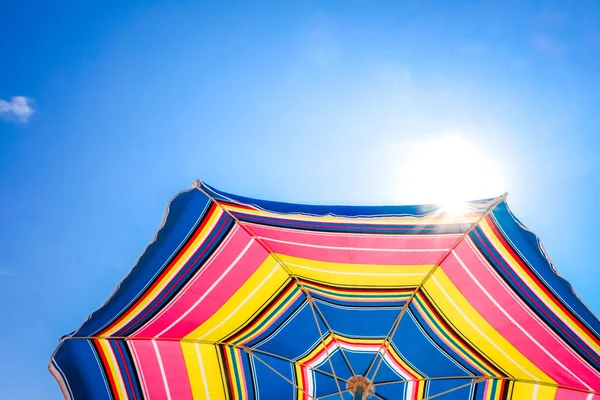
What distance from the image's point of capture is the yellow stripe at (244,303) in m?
3.19

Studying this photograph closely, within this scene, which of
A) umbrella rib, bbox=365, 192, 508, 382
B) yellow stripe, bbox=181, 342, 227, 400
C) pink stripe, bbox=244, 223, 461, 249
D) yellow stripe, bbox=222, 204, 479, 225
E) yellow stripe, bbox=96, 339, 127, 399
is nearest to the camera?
umbrella rib, bbox=365, 192, 508, 382

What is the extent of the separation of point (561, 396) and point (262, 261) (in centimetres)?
250

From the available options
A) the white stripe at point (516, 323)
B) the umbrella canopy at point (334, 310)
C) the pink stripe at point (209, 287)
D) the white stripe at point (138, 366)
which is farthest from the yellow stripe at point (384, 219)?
the white stripe at point (138, 366)

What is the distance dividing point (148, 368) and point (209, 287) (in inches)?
37.1

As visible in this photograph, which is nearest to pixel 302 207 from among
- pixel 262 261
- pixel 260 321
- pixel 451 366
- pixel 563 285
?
pixel 262 261

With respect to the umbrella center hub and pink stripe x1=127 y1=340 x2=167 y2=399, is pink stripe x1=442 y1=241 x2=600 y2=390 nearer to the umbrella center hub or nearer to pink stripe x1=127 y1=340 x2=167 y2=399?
the umbrella center hub

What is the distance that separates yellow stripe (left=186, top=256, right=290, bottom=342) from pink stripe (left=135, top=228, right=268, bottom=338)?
53mm

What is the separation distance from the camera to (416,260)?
287cm

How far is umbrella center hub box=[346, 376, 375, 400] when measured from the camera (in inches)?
139

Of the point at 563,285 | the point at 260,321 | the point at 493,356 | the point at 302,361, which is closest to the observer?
the point at 563,285

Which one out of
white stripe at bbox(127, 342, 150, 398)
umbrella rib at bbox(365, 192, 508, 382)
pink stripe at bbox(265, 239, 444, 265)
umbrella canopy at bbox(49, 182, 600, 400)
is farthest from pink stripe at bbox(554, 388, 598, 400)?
white stripe at bbox(127, 342, 150, 398)

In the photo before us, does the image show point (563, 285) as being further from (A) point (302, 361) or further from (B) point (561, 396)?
(A) point (302, 361)

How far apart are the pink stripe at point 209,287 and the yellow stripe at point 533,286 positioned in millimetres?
1608

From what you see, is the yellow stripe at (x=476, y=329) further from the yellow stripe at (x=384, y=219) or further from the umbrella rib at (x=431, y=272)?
the yellow stripe at (x=384, y=219)
